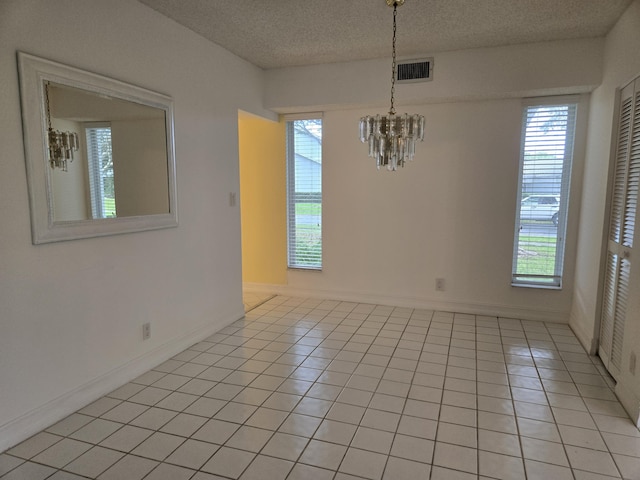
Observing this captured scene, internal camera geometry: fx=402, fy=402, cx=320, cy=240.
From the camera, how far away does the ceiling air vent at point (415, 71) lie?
3807 millimetres

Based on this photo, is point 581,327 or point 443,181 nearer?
point 581,327

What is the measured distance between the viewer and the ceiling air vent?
3807 mm

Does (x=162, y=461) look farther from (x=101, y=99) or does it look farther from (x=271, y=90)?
(x=271, y=90)

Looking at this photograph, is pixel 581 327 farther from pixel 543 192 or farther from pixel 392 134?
pixel 392 134

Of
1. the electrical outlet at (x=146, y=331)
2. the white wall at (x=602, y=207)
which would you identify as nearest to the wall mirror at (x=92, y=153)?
the electrical outlet at (x=146, y=331)

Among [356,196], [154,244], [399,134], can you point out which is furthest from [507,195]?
[154,244]

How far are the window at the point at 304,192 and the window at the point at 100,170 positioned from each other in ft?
8.24

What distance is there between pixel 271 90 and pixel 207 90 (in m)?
1.04

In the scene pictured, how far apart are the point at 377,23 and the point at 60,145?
2356mm

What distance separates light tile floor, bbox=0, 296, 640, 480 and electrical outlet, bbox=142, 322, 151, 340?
0.84ft

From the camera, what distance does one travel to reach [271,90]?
434cm

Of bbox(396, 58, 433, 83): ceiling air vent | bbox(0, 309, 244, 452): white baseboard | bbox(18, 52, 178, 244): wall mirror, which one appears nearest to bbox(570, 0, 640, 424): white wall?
bbox(396, 58, 433, 83): ceiling air vent

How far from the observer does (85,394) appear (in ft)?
8.04

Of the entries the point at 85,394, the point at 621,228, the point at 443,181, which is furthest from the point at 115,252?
the point at 621,228
